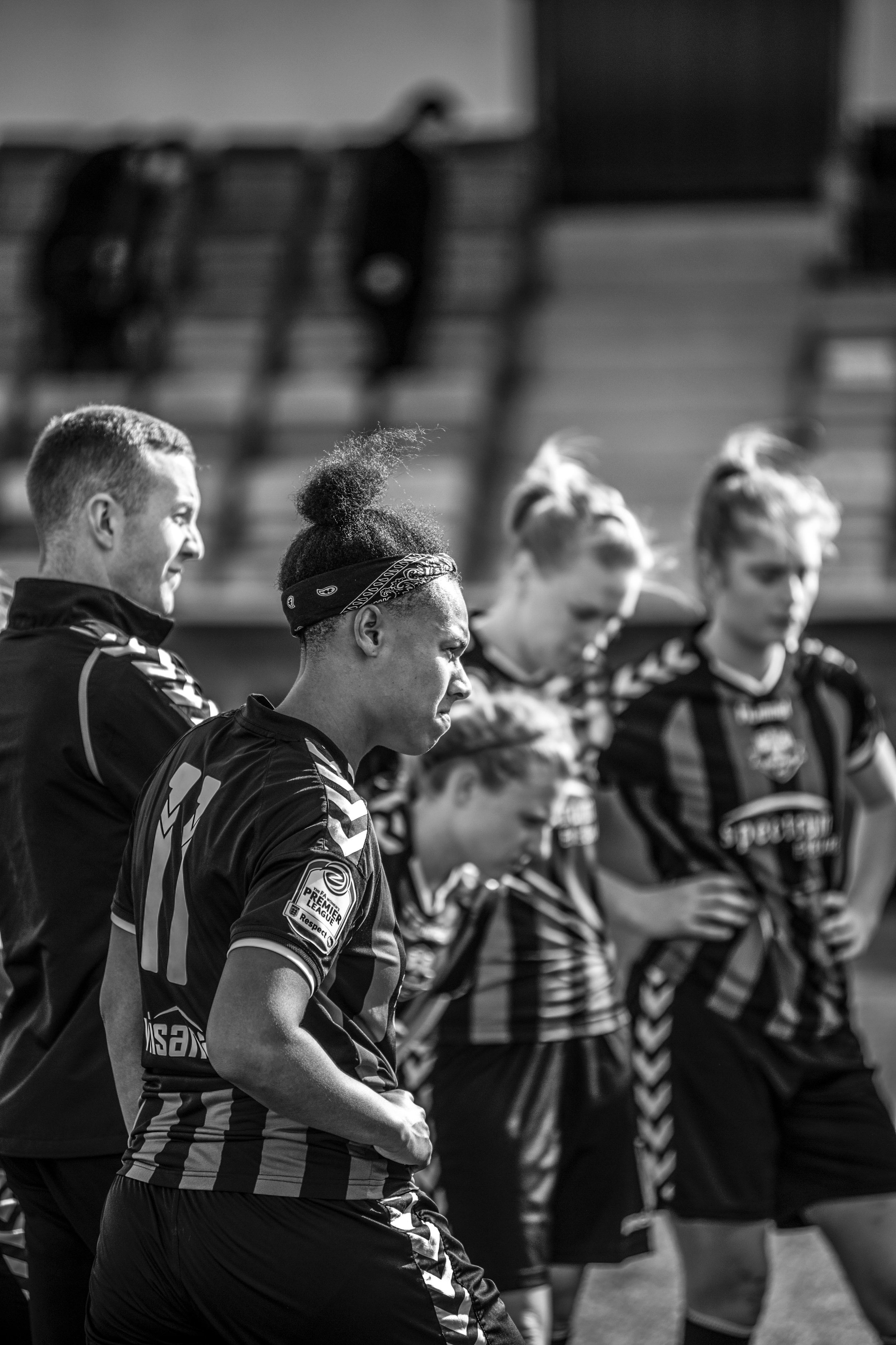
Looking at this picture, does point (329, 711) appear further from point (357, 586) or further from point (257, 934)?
point (257, 934)

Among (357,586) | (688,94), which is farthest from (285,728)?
(688,94)

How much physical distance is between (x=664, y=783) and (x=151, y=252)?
302 inches

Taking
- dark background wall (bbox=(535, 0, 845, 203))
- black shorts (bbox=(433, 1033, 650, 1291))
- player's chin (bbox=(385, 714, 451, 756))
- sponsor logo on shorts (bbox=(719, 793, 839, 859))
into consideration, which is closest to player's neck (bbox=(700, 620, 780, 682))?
sponsor logo on shorts (bbox=(719, 793, 839, 859))

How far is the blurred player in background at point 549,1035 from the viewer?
2900 millimetres

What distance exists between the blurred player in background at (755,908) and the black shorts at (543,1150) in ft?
0.23

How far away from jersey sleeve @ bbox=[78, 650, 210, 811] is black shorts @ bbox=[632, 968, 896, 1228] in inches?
47.3

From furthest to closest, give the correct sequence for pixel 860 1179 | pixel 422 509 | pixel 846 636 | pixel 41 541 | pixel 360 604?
pixel 846 636 < pixel 860 1179 < pixel 41 541 < pixel 422 509 < pixel 360 604

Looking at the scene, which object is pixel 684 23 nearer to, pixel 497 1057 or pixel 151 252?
pixel 151 252

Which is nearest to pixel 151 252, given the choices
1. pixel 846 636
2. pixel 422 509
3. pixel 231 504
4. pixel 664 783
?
pixel 231 504

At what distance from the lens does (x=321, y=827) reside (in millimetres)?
1733

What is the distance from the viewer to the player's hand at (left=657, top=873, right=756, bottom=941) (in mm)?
3000

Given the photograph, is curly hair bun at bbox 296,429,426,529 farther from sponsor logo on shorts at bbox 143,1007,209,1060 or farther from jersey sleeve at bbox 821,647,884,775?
jersey sleeve at bbox 821,647,884,775

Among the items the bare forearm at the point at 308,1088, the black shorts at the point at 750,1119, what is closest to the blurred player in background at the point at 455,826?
the black shorts at the point at 750,1119

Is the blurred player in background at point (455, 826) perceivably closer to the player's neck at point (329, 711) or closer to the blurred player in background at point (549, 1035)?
the blurred player in background at point (549, 1035)
